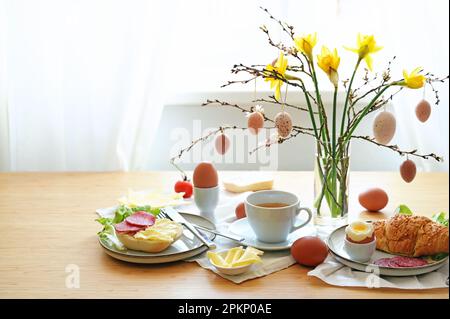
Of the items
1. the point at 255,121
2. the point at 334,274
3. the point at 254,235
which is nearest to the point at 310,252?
the point at 334,274

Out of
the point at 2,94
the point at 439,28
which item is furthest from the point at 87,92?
the point at 439,28

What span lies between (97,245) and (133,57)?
924 millimetres

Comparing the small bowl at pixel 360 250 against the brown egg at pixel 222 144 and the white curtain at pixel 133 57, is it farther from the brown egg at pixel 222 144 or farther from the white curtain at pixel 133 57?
the white curtain at pixel 133 57

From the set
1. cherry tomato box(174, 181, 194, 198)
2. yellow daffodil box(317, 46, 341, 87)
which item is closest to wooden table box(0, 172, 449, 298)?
cherry tomato box(174, 181, 194, 198)

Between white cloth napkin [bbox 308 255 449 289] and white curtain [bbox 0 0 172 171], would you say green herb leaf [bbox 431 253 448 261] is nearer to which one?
white cloth napkin [bbox 308 255 449 289]

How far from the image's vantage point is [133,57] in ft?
6.51

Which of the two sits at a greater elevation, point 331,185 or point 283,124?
point 283,124

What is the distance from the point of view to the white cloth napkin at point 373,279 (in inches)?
39.3

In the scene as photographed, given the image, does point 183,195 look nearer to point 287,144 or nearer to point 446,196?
point 446,196

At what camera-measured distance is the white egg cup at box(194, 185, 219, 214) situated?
1351 millimetres

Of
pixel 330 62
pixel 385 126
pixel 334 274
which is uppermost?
pixel 330 62

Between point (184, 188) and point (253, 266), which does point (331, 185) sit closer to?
point (253, 266)

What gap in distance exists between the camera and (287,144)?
2162 mm

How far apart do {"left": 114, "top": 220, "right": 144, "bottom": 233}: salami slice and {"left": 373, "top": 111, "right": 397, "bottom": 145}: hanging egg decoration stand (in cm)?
46
